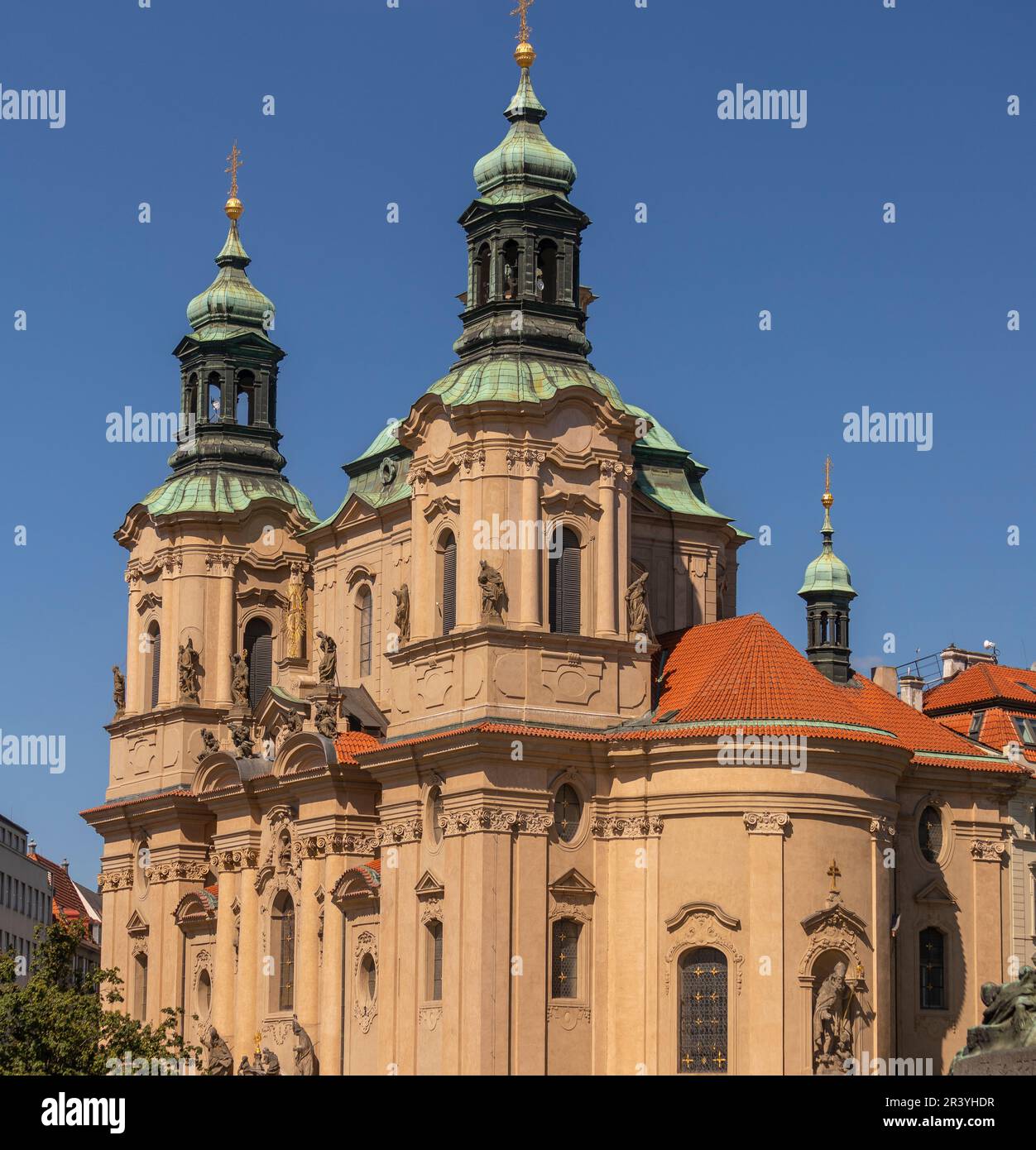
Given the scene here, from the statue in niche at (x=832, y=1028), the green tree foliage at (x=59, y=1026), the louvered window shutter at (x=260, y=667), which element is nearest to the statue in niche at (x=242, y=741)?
the louvered window shutter at (x=260, y=667)

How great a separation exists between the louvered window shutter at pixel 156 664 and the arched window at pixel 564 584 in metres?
17.2

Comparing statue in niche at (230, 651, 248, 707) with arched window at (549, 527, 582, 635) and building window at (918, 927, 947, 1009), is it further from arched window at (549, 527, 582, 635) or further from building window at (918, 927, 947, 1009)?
building window at (918, 927, 947, 1009)

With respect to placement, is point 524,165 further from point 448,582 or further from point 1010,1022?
point 1010,1022

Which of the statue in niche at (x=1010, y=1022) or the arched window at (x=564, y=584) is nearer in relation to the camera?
the statue in niche at (x=1010, y=1022)

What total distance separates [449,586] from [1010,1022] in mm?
21650

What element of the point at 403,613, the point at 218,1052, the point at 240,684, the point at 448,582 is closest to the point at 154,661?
the point at 240,684

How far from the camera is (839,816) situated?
5428 cm

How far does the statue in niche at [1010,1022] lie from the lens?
38531mm

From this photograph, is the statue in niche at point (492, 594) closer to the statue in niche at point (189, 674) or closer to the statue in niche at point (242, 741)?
the statue in niche at point (242, 741)

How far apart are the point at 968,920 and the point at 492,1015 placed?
13.9m

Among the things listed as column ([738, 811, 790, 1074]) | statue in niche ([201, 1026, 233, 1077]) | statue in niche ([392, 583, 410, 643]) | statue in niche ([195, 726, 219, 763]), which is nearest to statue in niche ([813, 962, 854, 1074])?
column ([738, 811, 790, 1074])

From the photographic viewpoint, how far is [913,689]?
76062 millimetres

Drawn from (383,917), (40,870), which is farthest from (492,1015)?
(40,870)
